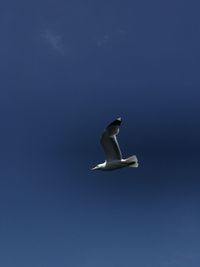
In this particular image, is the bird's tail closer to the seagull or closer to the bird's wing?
the seagull

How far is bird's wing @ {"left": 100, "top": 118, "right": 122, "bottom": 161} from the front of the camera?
33844mm

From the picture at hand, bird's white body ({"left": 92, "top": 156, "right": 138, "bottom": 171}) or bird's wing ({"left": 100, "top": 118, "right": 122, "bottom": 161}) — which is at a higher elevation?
bird's wing ({"left": 100, "top": 118, "right": 122, "bottom": 161})

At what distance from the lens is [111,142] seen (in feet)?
112

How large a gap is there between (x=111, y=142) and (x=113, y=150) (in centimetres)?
64

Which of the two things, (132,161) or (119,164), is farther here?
(119,164)

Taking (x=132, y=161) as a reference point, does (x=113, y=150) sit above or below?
above

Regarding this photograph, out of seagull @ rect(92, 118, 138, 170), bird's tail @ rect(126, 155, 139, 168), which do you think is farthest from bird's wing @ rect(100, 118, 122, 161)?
bird's tail @ rect(126, 155, 139, 168)

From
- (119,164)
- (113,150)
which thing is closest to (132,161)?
(119,164)

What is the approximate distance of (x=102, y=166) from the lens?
36.3 m

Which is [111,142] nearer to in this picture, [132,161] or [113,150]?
[113,150]

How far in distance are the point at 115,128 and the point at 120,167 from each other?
2238 millimetres

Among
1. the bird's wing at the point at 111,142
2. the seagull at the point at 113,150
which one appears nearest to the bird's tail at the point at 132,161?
the seagull at the point at 113,150

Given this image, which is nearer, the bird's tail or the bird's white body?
the bird's tail

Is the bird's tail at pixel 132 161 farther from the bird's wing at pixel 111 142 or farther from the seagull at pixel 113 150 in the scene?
the bird's wing at pixel 111 142
